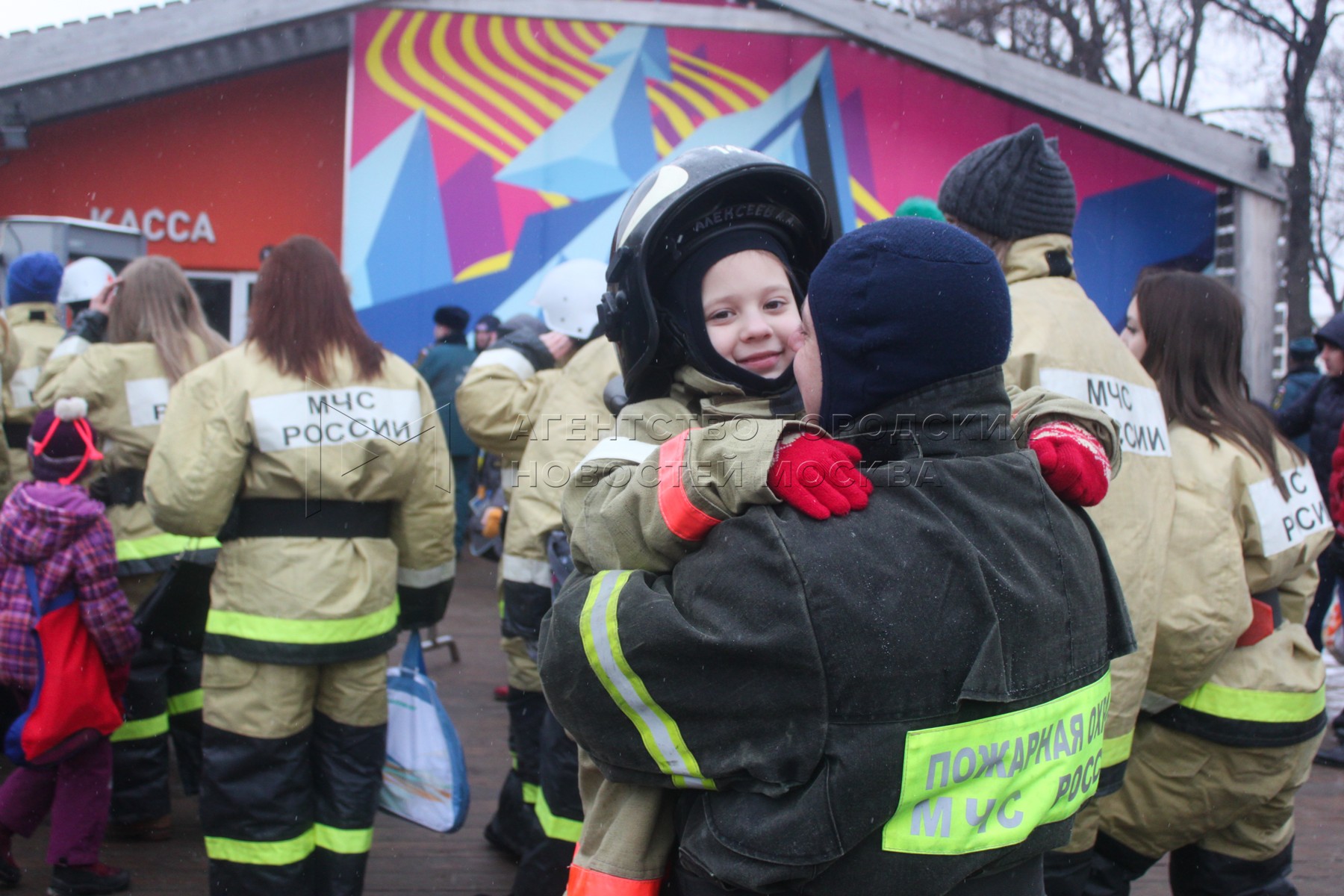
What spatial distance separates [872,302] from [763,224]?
83cm

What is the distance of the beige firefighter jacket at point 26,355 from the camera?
5.48 m

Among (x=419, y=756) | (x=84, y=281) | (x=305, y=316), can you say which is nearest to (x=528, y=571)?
(x=419, y=756)

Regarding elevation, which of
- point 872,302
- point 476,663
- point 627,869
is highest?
point 872,302

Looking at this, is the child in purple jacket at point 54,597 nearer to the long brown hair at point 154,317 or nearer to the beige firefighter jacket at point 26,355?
the long brown hair at point 154,317

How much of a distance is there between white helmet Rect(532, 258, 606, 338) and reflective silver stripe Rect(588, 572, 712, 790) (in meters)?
3.12

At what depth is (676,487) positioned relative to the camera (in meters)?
1.39

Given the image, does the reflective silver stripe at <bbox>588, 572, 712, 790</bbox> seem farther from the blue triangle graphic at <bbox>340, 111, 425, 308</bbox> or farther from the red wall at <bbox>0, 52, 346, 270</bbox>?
the red wall at <bbox>0, 52, 346, 270</bbox>

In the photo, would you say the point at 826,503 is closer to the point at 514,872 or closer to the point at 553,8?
the point at 514,872

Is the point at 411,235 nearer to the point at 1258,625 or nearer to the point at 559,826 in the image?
the point at 559,826

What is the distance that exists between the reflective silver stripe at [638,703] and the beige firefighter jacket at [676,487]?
10cm

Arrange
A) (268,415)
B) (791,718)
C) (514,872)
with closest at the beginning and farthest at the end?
(791,718), (268,415), (514,872)

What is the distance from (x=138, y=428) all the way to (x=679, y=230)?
10.6ft

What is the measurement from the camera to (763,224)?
7.09 feet

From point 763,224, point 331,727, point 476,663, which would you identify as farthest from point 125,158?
point 763,224
